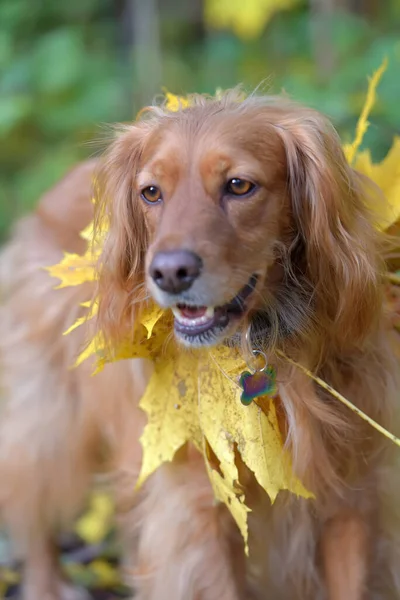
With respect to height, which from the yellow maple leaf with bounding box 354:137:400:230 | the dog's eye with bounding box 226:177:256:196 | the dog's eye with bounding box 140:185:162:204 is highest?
the yellow maple leaf with bounding box 354:137:400:230

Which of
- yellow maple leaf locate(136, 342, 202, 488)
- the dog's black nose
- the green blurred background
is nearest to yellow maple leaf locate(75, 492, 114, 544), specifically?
yellow maple leaf locate(136, 342, 202, 488)

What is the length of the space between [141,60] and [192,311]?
5.53 meters

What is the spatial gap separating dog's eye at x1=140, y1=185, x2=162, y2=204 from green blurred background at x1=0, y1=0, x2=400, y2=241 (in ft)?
8.26

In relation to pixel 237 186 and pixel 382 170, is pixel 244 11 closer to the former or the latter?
pixel 382 170

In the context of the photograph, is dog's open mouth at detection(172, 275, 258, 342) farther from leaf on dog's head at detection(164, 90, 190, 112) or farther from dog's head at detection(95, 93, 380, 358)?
leaf on dog's head at detection(164, 90, 190, 112)

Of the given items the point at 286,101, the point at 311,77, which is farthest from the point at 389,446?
the point at 311,77

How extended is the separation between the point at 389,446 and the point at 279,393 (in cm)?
40

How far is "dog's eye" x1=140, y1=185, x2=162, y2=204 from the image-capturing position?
2.31 metres

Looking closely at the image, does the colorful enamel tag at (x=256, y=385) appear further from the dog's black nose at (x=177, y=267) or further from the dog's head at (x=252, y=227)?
the dog's black nose at (x=177, y=267)

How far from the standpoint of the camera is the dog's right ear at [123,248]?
2.48 meters

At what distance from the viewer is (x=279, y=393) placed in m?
2.44

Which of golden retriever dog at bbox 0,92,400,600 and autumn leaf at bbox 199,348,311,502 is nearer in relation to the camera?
golden retriever dog at bbox 0,92,400,600

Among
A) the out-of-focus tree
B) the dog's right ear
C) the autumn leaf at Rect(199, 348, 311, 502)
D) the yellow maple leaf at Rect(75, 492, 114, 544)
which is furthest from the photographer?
the out-of-focus tree

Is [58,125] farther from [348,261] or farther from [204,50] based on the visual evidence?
[348,261]
